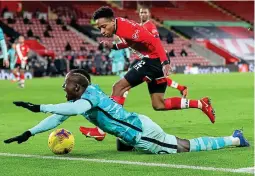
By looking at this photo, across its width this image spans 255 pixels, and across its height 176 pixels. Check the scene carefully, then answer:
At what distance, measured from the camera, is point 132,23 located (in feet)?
31.4

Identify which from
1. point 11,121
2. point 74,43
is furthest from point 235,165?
point 74,43

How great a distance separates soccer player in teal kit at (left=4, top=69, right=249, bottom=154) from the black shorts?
234cm

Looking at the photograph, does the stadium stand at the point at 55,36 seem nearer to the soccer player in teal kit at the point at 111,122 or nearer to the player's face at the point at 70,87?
the soccer player in teal kit at the point at 111,122

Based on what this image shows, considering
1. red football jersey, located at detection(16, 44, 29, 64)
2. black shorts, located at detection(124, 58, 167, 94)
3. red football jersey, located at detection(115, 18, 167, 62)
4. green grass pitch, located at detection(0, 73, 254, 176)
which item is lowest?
red football jersey, located at detection(16, 44, 29, 64)

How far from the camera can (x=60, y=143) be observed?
7977 mm

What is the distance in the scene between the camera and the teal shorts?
7.60 m

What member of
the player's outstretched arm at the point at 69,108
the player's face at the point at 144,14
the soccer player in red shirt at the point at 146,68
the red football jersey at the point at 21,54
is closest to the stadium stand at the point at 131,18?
the red football jersey at the point at 21,54

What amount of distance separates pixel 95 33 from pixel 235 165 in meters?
41.6

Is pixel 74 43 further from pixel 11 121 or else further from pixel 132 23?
pixel 132 23

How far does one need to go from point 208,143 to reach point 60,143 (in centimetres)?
180

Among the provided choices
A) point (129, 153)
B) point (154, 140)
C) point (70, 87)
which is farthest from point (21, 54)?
point (70, 87)

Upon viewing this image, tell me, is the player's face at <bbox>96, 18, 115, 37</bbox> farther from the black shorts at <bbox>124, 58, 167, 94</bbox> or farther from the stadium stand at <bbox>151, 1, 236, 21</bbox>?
the stadium stand at <bbox>151, 1, 236, 21</bbox>

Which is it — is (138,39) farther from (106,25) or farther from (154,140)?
(154,140)

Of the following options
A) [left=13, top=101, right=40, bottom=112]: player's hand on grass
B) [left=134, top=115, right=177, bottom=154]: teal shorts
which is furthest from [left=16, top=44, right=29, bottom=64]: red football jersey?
[left=13, top=101, right=40, bottom=112]: player's hand on grass
